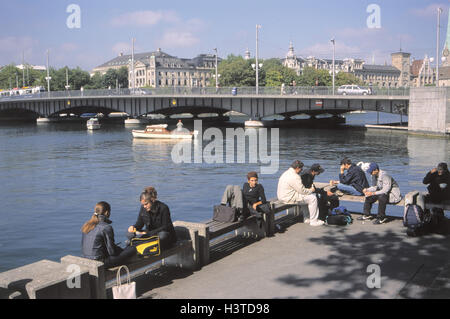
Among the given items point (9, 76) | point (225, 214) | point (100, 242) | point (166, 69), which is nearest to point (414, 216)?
point (225, 214)

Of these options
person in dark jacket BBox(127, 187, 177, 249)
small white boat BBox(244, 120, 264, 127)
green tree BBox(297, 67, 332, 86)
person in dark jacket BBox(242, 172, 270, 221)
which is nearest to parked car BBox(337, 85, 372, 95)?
small white boat BBox(244, 120, 264, 127)

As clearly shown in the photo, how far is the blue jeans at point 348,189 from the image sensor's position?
1196 cm

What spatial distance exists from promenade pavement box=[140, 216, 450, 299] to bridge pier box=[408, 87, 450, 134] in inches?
1669

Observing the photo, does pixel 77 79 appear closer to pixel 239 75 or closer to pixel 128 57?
pixel 239 75

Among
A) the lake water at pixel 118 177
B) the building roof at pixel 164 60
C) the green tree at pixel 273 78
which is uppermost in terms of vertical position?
the building roof at pixel 164 60

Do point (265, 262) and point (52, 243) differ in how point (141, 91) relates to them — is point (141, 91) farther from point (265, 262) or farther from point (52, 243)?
point (265, 262)

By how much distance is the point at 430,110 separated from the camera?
165 feet

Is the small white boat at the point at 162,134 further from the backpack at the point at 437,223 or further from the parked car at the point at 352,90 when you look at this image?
the backpack at the point at 437,223

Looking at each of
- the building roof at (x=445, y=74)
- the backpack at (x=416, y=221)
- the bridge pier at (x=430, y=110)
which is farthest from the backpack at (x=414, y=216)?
the building roof at (x=445, y=74)

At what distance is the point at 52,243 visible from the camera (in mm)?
14969

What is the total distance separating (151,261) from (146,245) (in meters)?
0.31

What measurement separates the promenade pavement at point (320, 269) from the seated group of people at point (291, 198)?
0.68 m

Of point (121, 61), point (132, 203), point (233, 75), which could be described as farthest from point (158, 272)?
point (121, 61)
